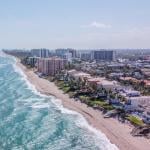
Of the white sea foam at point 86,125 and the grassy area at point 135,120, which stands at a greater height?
the grassy area at point 135,120

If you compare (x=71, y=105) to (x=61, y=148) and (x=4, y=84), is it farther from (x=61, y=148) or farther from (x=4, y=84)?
(x=4, y=84)

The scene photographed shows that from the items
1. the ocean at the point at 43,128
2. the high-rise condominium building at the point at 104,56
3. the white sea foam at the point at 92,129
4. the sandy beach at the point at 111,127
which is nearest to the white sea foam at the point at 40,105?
the ocean at the point at 43,128

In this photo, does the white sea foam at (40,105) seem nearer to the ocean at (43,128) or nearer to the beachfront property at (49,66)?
the ocean at (43,128)

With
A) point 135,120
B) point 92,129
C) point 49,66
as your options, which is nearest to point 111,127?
point 92,129

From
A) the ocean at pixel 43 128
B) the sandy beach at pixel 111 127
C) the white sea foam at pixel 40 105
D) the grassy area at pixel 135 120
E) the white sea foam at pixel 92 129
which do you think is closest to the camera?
the sandy beach at pixel 111 127

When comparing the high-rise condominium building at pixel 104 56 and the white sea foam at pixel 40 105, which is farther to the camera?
the high-rise condominium building at pixel 104 56

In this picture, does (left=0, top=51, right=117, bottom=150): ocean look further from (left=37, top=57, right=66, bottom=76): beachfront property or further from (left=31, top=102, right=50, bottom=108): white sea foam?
(left=37, top=57, right=66, bottom=76): beachfront property

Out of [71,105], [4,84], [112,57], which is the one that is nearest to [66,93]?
[71,105]

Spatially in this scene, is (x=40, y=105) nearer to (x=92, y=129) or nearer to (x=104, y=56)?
(x=92, y=129)
